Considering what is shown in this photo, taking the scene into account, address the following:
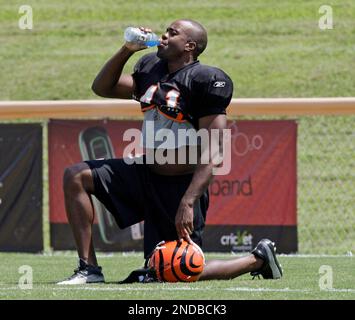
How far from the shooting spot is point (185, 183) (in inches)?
292

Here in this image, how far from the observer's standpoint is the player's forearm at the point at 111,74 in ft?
24.3

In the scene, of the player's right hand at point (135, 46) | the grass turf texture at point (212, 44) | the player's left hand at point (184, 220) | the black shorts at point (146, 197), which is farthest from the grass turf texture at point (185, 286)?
the grass turf texture at point (212, 44)

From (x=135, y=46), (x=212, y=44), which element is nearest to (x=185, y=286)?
(x=135, y=46)

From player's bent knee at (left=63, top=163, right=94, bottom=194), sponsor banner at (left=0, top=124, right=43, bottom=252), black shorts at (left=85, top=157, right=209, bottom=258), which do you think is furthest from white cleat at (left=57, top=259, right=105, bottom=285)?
sponsor banner at (left=0, top=124, right=43, bottom=252)

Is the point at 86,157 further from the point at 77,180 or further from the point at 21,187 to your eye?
the point at 77,180

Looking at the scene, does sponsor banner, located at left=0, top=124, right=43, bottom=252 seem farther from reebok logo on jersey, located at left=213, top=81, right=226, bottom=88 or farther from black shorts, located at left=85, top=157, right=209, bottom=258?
reebok logo on jersey, located at left=213, top=81, right=226, bottom=88

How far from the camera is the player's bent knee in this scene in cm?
725

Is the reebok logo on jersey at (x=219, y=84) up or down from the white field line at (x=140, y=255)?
up

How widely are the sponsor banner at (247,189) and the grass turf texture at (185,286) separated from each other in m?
1.10

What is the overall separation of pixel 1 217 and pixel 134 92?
12.2ft

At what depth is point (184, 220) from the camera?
23.2 feet

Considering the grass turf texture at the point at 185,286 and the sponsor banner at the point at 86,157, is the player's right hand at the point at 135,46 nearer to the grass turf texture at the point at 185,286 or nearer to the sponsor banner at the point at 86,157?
the grass turf texture at the point at 185,286
